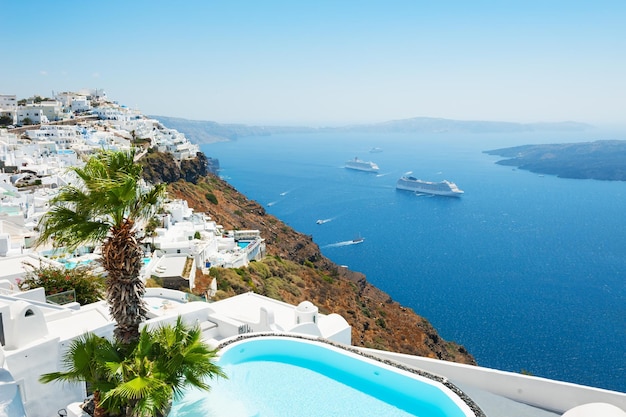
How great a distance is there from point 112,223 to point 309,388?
4593 mm

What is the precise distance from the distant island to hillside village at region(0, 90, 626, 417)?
9269 centimetres

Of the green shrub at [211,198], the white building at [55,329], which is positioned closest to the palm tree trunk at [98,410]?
the white building at [55,329]

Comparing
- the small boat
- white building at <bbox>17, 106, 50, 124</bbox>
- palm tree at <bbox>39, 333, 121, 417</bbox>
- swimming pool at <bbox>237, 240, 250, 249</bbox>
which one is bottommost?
the small boat

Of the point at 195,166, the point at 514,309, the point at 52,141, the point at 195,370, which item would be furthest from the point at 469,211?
the point at 195,370

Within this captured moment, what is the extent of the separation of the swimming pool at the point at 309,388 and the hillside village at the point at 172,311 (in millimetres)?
403

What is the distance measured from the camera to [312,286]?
27078 mm

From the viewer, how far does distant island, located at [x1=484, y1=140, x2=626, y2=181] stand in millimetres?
105562

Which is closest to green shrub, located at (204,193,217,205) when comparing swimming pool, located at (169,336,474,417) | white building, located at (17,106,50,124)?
white building, located at (17,106,50,124)

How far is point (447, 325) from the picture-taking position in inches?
1303

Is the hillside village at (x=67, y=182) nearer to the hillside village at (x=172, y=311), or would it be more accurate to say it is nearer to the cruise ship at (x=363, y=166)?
the hillside village at (x=172, y=311)

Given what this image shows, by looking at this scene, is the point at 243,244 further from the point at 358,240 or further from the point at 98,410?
the point at 358,240

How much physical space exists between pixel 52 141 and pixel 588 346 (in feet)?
157

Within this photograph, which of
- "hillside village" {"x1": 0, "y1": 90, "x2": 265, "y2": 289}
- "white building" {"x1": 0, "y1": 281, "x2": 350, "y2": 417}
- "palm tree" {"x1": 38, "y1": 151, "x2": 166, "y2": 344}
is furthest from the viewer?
"hillside village" {"x1": 0, "y1": 90, "x2": 265, "y2": 289}

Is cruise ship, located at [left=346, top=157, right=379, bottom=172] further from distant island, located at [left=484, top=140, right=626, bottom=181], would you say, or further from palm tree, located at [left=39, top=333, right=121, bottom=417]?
palm tree, located at [left=39, top=333, right=121, bottom=417]
